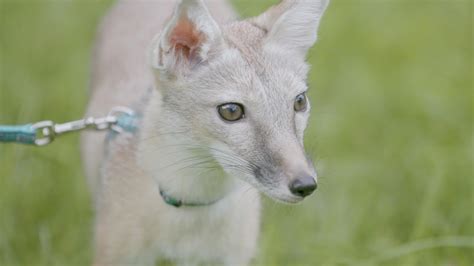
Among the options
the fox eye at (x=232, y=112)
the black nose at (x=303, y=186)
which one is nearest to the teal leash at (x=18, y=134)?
the fox eye at (x=232, y=112)

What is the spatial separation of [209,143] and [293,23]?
64 centimetres

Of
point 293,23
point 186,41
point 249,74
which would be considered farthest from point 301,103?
point 186,41

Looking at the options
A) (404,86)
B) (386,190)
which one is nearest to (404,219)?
(386,190)

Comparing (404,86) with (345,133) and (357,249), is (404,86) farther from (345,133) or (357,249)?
(357,249)

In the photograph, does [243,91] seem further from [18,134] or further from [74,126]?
[18,134]

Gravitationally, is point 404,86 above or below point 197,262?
above

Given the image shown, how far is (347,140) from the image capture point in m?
6.21

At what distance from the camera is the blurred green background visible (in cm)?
489

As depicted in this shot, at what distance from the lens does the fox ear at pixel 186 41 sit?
11.3 feet

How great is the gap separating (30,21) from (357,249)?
3.85 meters

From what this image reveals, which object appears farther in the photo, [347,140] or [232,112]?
[347,140]

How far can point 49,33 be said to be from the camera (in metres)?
7.33

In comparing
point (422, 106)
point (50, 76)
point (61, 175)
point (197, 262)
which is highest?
point (50, 76)

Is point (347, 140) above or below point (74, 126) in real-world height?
above
